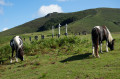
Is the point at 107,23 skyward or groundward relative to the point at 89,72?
skyward

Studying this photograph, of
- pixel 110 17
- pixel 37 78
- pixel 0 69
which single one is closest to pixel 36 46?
pixel 0 69

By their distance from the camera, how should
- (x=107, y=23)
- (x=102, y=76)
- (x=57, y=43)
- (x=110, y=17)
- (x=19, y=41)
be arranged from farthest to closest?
(x=110, y=17) → (x=107, y=23) → (x=57, y=43) → (x=19, y=41) → (x=102, y=76)

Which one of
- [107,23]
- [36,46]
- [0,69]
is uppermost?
[107,23]

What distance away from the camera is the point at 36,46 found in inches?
661

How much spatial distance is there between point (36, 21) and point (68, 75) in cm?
16469

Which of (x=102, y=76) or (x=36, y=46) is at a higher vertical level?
(x=36, y=46)

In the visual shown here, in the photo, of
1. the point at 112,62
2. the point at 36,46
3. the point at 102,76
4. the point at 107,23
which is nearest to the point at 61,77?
the point at 102,76

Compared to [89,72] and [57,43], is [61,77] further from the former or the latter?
[57,43]

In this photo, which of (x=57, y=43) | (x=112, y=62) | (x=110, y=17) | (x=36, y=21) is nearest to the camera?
(x=112, y=62)

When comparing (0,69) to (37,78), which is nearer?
(37,78)

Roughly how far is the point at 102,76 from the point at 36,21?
166m

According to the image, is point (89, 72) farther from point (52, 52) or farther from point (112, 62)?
point (52, 52)

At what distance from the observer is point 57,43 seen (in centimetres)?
1783

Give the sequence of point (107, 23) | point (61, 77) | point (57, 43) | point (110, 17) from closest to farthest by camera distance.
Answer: point (61, 77) < point (57, 43) < point (107, 23) < point (110, 17)
